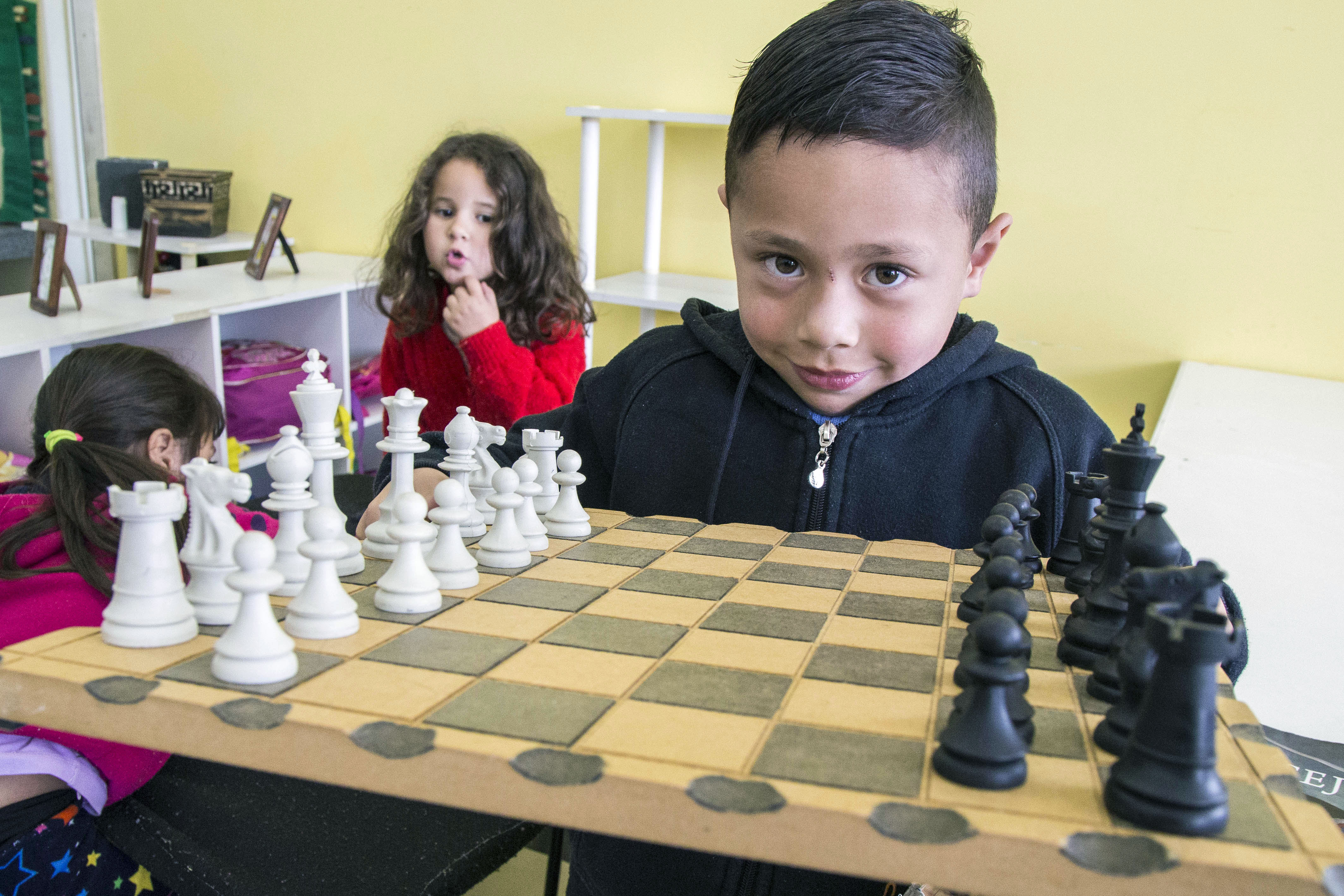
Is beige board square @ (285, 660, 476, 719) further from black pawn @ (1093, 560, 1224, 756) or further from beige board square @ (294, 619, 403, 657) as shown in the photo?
black pawn @ (1093, 560, 1224, 756)

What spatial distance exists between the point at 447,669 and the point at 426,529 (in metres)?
0.15

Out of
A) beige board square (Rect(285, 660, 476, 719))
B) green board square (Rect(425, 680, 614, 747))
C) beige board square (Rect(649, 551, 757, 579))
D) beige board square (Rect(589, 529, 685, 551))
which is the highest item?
green board square (Rect(425, 680, 614, 747))

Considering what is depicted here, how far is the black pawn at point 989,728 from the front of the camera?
0.47 metres

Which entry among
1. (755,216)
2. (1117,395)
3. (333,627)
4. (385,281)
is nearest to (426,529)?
(333,627)

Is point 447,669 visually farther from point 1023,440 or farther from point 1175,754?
point 1023,440

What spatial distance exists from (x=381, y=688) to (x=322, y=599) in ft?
0.32

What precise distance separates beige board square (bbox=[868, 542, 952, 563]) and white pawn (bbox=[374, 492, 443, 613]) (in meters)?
0.38

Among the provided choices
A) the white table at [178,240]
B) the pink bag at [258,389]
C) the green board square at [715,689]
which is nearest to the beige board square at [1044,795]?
the green board square at [715,689]

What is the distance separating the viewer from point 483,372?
220cm

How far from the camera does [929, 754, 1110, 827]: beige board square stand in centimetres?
46

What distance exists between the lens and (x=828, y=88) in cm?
90

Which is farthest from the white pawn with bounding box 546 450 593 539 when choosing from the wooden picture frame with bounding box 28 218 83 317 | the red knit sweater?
the wooden picture frame with bounding box 28 218 83 317

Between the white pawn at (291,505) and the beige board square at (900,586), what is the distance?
40 cm

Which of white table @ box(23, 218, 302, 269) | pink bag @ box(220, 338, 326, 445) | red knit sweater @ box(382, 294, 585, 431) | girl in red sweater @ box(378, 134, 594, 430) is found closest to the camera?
red knit sweater @ box(382, 294, 585, 431)
